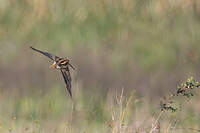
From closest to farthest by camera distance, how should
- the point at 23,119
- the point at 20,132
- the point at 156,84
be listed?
the point at 20,132 → the point at 23,119 → the point at 156,84

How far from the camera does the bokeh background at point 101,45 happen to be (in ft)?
31.6

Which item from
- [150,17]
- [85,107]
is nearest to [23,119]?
[85,107]

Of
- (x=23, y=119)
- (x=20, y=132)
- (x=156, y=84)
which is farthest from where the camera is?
(x=156, y=84)

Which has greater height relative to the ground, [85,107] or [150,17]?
[150,17]

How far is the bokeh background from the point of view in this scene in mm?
9633

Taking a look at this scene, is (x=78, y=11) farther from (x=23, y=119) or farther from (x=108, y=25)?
(x=23, y=119)

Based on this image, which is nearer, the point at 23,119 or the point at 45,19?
the point at 23,119

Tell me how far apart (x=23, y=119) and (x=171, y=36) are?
8.37 feet

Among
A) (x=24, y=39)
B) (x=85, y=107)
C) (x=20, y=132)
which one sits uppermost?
(x=24, y=39)

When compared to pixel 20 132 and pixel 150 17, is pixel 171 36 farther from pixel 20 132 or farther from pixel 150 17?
pixel 20 132

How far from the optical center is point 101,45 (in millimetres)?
9922

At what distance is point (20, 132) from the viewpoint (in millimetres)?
7281

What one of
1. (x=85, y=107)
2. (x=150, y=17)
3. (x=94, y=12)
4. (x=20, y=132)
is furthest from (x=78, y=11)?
(x=20, y=132)

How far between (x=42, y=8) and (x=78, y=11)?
17.8 inches
